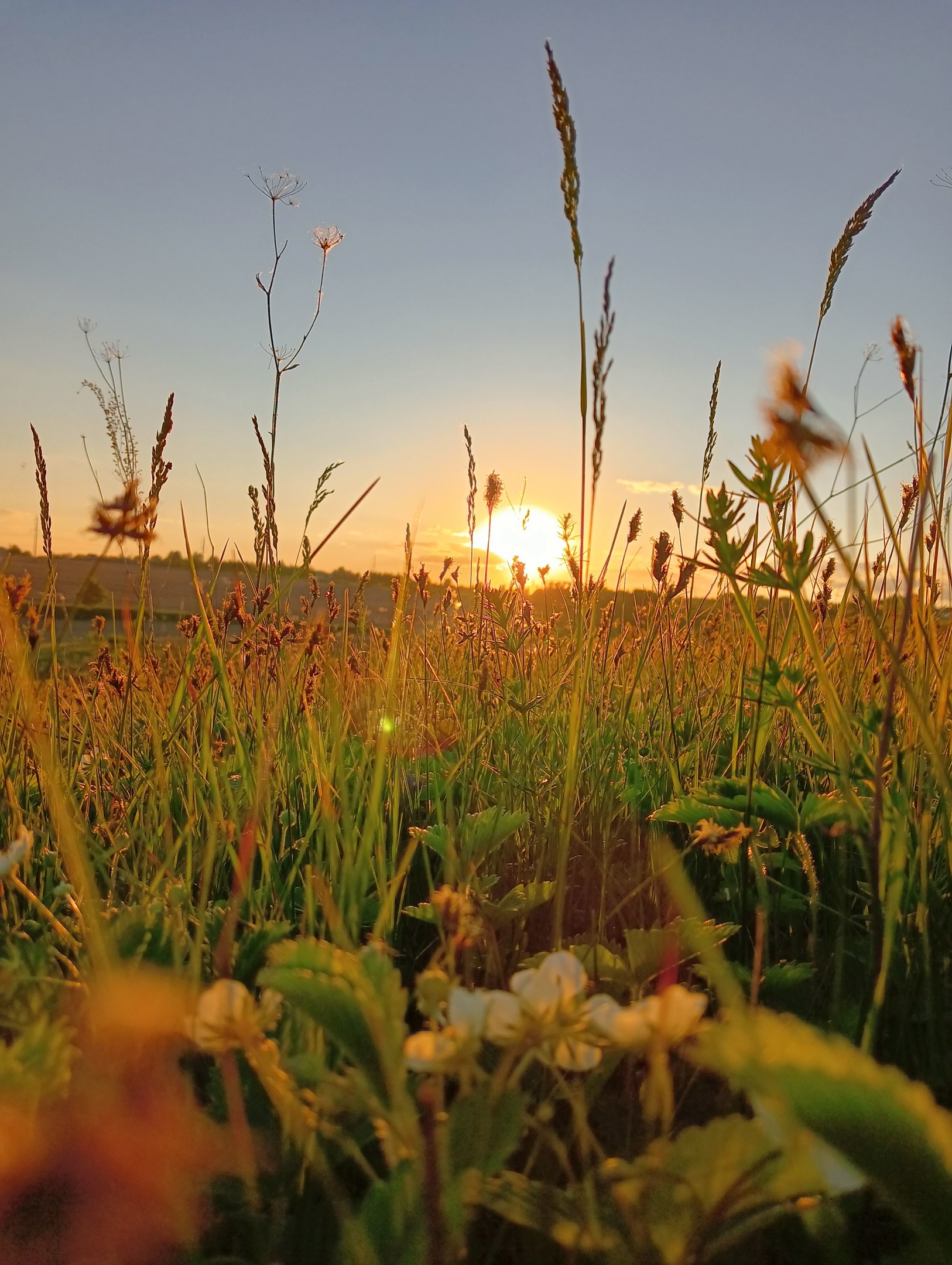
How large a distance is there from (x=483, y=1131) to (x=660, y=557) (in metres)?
1.10

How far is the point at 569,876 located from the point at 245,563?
1.07 m

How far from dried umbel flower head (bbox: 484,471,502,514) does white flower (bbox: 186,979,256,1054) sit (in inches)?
69.6

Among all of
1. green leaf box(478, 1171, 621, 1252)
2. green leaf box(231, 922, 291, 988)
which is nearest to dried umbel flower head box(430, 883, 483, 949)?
green leaf box(478, 1171, 621, 1252)

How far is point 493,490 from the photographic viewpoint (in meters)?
2.21

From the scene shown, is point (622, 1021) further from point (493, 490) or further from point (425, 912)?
point (493, 490)

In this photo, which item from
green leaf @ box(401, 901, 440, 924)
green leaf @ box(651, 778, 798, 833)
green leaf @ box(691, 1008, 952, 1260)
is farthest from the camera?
green leaf @ box(651, 778, 798, 833)

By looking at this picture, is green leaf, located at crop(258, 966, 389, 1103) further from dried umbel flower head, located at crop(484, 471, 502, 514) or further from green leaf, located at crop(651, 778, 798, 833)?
dried umbel flower head, located at crop(484, 471, 502, 514)

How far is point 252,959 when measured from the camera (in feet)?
2.72

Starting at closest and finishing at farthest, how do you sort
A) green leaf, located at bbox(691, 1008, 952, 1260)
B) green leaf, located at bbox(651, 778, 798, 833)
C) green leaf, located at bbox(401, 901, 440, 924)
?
green leaf, located at bbox(691, 1008, 952, 1260) → green leaf, located at bbox(401, 901, 440, 924) → green leaf, located at bbox(651, 778, 798, 833)

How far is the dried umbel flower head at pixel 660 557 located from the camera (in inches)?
57.4

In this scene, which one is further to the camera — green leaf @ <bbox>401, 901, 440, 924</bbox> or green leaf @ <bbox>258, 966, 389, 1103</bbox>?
→ green leaf @ <bbox>401, 901, 440, 924</bbox>

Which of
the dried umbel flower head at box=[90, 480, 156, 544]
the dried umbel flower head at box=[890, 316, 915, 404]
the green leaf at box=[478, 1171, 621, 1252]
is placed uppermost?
the dried umbel flower head at box=[890, 316, 915, 404]

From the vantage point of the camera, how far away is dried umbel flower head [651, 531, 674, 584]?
146cm

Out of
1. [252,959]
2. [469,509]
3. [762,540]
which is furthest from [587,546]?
[469,509]
